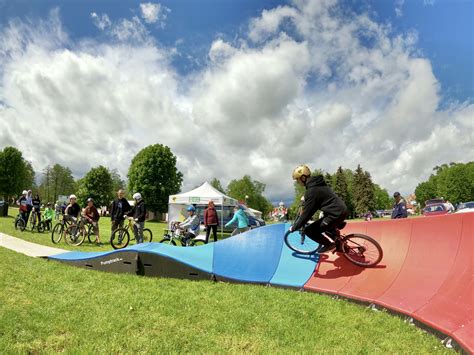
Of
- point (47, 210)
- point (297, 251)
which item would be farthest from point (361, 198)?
point (297, 251)

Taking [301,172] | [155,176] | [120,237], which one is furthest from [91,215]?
[155,176]

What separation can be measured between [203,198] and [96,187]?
5306 cm

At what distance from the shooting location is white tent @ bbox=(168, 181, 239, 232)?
21.9 metres

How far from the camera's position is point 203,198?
73.8ft

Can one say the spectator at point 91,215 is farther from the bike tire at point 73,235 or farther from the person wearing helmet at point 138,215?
the person wearing helmet at point 138,215

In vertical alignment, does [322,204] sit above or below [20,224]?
above

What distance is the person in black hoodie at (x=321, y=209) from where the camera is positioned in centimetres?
573

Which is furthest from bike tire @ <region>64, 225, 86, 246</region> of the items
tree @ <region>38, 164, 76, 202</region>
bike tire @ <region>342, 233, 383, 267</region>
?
tree @ <region>38, 164, 76, 202</region>

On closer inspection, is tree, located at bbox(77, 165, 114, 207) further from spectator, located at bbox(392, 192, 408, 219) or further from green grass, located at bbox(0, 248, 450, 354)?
green grass, located at bbox(0, 248, 450, 354)

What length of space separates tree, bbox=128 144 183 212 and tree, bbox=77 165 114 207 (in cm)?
1562

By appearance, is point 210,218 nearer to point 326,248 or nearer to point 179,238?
point 179,238

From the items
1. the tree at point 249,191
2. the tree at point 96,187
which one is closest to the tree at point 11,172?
the tree at point 96,187

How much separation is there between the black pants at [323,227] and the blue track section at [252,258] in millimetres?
535

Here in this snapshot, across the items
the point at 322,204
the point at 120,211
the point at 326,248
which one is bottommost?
the point at 326,248
